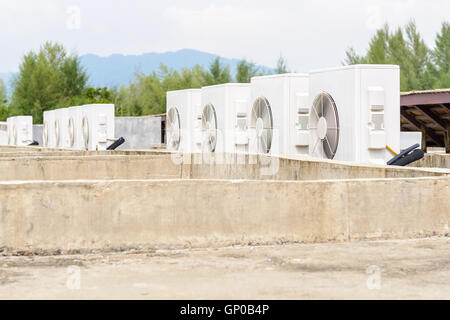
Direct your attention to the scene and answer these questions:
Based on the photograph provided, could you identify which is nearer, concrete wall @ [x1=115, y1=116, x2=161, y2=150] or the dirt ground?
the dirt ground

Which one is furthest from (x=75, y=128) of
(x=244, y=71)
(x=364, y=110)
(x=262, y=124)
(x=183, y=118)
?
(x=244, y=71)

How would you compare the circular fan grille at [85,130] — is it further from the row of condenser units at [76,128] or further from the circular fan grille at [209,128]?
the circular fan grille at [209,128]

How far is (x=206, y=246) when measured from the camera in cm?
807

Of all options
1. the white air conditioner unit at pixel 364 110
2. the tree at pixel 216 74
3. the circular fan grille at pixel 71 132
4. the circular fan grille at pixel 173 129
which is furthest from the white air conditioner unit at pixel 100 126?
the tree at pixel 216 74

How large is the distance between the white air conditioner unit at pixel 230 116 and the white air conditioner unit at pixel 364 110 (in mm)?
7206

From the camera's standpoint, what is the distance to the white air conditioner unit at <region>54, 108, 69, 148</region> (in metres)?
46.9

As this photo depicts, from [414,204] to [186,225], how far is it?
269 centimetres

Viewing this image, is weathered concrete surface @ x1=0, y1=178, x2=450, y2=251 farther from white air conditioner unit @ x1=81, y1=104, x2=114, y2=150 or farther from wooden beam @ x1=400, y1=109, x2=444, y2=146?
white air conditioner unit @ x1=81, y1=104, x2=114, y2=150

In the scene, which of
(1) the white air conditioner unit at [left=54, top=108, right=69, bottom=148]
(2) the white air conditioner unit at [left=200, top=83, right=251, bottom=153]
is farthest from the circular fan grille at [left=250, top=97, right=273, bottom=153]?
(1) the white air conditioner unit at [left=54, top=108, right=69, bottom=148]

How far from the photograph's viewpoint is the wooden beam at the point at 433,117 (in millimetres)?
25791

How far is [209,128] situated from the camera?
92.1 ft

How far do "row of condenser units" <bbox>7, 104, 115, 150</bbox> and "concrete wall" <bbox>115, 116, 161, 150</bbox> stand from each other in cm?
374

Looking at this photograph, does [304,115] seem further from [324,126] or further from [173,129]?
[173,129]
